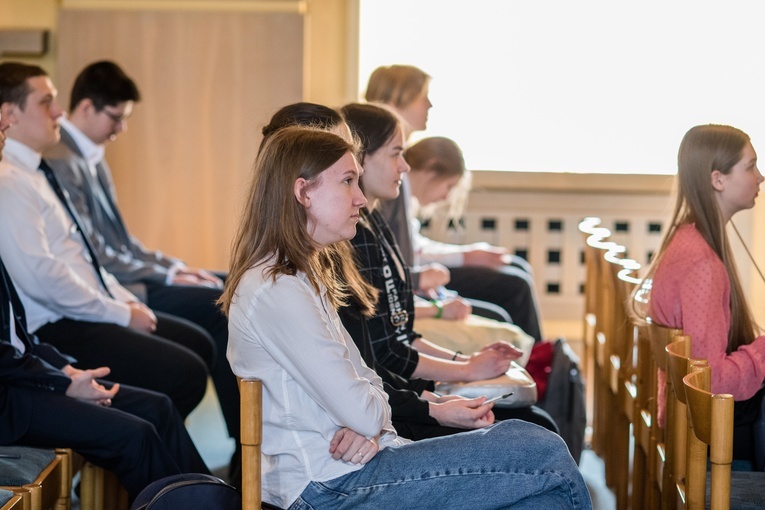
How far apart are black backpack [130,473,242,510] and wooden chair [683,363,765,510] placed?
0.80 metres

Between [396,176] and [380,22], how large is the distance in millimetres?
3244

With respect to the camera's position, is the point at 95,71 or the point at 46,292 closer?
the point at 46,292

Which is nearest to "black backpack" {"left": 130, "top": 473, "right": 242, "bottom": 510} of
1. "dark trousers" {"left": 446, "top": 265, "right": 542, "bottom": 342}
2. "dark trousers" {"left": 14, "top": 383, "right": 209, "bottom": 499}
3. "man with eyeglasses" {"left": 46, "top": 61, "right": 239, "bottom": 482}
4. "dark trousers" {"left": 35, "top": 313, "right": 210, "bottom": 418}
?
"dark trousers" {"left": 14, "top": 383, "right": 209, "bottom": 499}

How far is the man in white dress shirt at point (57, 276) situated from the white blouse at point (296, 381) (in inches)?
50.4

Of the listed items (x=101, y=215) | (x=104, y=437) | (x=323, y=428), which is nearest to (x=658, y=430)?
(x=323, y=428)

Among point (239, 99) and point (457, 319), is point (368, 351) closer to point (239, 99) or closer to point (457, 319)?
point (457, 319)

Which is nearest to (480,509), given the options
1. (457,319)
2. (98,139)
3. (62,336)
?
(457,319)

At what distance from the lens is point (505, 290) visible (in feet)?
14.5

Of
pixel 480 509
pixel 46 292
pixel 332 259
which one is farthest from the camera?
pixel 46 292

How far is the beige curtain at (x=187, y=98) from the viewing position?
5.13m

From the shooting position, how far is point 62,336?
3.16 m

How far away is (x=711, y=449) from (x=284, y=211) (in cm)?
86

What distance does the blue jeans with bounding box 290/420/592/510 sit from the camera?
1.88 meters

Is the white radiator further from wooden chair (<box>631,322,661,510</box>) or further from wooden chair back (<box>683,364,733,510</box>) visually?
wooden chair back (<box>683,364,733,510</box>)
